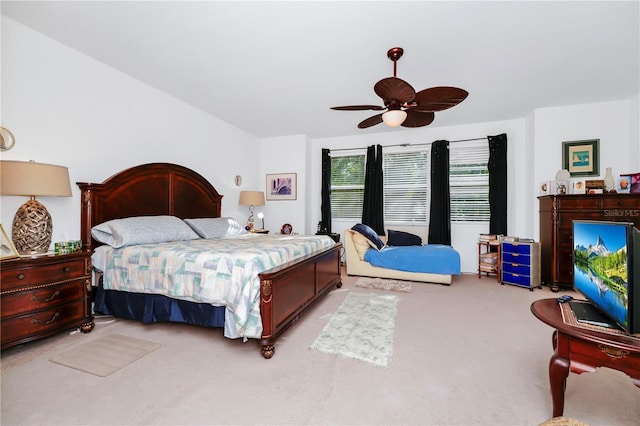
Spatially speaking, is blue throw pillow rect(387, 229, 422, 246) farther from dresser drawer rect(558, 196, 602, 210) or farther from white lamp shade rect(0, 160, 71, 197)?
white lamp shade rect(0, 160, 71, 197)

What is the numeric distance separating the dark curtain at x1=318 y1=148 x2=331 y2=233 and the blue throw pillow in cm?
141

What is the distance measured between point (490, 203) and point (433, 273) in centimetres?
176

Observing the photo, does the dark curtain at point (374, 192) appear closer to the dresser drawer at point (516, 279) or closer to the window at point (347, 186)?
the window at point (347, 186)

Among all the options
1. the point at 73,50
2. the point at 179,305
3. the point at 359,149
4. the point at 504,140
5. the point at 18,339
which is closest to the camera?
the point at 18,339

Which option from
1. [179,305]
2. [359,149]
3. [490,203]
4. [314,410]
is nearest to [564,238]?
[490,203]

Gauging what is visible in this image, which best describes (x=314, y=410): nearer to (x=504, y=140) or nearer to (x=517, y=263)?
(x=517, y=263)

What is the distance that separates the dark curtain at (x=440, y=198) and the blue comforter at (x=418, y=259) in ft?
2.06

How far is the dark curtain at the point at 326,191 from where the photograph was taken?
5863 mm

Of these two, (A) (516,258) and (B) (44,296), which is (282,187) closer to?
(B) (44,296)

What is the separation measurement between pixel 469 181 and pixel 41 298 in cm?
586

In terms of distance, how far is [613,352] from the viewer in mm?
1226

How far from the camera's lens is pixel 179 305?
243cm

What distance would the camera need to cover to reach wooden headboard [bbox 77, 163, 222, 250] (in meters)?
2.81

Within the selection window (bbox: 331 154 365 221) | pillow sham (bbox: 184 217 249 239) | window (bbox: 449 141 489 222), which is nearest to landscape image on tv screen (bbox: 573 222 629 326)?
window (bbox: 449 141 489 222)
